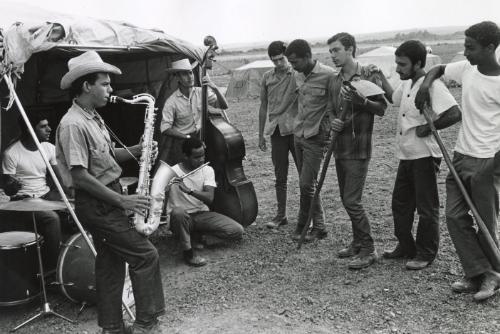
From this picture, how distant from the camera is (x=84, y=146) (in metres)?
3.41

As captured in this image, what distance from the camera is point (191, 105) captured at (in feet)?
20.2

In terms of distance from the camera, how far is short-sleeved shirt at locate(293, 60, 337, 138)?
5.50 m

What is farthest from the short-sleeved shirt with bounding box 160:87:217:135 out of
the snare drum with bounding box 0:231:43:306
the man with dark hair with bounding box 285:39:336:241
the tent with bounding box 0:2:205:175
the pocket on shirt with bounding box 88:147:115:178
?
the pocket on shirt with bounding box 88:147:115:178

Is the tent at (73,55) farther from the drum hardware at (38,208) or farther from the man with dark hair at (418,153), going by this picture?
the man with dark hair at (418,153)

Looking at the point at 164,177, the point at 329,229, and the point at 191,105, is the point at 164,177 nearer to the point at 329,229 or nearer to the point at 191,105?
the point at 191,105

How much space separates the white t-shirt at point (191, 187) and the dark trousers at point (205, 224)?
9cm

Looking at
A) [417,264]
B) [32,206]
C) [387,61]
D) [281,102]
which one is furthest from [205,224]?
[387,61]

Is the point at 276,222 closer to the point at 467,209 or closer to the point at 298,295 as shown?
the point at 298,295

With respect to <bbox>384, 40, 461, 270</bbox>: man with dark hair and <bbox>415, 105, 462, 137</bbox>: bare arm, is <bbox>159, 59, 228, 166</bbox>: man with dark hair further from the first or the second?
<bbox>415, 105, 462, 137</bbox>: bare arm

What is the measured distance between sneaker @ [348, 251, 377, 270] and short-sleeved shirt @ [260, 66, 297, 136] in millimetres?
A: 1818

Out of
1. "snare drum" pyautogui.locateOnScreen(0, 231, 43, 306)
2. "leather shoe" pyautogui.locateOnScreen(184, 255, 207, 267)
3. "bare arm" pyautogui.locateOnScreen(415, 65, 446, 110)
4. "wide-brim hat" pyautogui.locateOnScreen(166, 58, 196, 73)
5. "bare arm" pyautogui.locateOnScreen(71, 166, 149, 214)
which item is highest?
"wide-brim hat" pyautogui.locateOnScreen(166, 58, 196, 73)

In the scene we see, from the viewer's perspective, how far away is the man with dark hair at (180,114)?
19.7ft

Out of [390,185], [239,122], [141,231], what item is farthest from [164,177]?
[239,122]

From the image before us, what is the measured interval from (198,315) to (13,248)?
1721 millimetres
